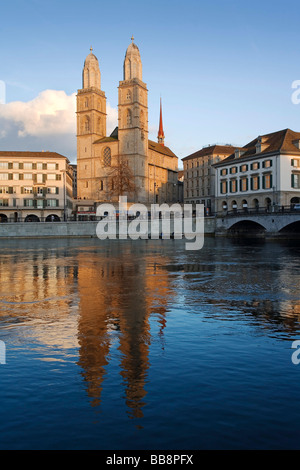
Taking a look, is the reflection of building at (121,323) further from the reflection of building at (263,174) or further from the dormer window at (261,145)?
the dormer window at (261,145)

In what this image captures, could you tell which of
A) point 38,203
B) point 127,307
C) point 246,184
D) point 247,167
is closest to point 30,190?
point 38,203

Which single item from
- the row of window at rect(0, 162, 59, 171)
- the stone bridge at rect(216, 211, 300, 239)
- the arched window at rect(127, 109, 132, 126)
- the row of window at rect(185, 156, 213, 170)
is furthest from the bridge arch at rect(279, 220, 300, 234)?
the arched window at rect(127, 109, 132, 126)

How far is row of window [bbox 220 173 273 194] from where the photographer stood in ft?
232

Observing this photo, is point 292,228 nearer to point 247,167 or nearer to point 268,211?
point 268,211

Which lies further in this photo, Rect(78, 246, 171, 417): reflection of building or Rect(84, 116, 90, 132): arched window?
Rect(84, 116, 90, 132): arched window

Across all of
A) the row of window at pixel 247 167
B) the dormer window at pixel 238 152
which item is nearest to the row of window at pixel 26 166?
the row of window at pixel 247 167

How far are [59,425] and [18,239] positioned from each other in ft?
215

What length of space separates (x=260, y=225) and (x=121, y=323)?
54.8 m

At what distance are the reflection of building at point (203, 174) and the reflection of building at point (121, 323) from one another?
8782cm

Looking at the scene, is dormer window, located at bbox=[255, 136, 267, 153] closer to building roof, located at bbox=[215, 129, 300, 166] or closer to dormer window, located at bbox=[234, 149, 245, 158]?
building roof, located at bbox=[215, 129, 300, 166]

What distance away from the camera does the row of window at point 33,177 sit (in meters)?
86.9

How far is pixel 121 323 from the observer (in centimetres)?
1155

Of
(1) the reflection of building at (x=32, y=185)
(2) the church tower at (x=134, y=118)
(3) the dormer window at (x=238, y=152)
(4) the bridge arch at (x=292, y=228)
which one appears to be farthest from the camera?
(2) the church tower at (x=134, y=118)

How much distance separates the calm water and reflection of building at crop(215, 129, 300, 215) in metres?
49.9
